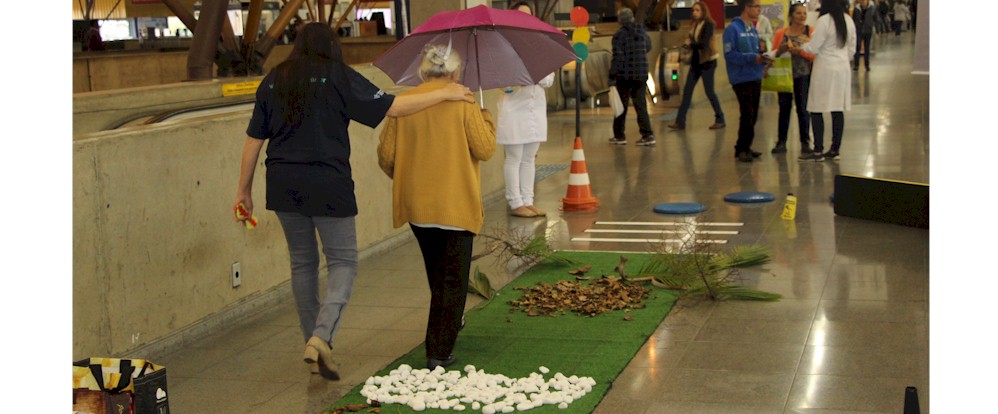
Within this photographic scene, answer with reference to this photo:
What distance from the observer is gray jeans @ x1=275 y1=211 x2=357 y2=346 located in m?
5.33

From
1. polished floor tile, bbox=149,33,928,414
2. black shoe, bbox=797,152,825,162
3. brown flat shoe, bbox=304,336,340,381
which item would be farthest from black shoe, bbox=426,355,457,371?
black shoe, bbox=797,152,825,162

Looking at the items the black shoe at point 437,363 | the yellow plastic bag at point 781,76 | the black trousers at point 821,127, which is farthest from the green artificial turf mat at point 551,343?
the yellow plastic bag at point 781,76

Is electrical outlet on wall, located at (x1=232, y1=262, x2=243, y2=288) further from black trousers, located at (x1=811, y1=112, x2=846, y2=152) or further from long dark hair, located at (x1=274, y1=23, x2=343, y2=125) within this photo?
black trousers, located at (x1=811, y1=112, x2=846, y2=152)

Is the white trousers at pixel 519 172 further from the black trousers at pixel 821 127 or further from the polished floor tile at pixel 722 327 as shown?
the black trousers at pixel 821 127

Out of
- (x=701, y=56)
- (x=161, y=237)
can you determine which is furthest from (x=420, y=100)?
(x=701, y=56)

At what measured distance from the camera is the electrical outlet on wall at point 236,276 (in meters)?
6.59

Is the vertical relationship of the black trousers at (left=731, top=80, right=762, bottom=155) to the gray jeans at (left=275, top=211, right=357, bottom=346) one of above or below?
above

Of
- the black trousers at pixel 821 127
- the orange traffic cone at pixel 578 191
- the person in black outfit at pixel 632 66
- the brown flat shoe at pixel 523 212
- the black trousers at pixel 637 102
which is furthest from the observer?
the black trousers at pixel 637 102

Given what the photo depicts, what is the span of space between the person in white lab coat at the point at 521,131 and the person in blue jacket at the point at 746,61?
334 centimetres

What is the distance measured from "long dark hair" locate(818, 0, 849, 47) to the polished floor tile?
4.34 ft

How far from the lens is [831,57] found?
11.7 meters

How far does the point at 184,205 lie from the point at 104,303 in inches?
31.4

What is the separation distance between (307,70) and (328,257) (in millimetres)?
872

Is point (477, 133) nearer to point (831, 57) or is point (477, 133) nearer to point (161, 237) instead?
point (161, 237)
